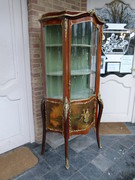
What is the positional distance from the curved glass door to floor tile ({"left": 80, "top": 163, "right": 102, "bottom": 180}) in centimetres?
85

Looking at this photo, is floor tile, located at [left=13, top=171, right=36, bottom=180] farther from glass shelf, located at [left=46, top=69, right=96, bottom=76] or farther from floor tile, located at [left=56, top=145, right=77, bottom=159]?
glass shelf, located at [left=46, top=69, right=96, bottom=76]

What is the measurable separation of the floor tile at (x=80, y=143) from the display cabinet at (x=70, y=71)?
1.31ft

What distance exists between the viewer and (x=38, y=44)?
1872mm

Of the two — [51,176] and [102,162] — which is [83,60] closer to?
[102,162]

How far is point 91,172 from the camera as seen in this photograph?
5.32ft

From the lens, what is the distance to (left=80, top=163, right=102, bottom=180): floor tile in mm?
1568

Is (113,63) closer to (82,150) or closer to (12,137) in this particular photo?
(82,150)

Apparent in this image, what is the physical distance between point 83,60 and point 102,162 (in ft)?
4.33

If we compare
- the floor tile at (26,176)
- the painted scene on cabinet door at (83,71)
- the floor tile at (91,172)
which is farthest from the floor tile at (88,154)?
the floor tile at (26,176)

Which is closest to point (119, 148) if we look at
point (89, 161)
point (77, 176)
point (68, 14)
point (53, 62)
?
point (89, 161)

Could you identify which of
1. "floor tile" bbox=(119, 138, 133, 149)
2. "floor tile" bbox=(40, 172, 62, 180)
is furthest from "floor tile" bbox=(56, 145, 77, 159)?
"floor tile" bbox=(119, 138, 133, 149)

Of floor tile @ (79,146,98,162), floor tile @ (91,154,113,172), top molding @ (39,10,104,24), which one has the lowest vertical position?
floor tile @ (91,154,113,172)

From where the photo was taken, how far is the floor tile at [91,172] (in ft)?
5.15

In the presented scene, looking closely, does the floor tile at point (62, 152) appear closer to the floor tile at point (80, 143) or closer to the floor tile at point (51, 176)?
the floor tile at point (80, 143)
